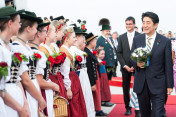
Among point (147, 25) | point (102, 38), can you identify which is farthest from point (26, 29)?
point (102, 38)

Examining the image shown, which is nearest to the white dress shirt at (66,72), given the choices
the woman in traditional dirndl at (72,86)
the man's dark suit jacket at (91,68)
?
the woman in traditional dirndl at (72,86)

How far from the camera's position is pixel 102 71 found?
691 centimetres

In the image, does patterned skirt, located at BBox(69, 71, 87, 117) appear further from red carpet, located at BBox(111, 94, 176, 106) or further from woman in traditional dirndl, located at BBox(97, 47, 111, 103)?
red carpet, located at BBox(111, 94, 176, 106)

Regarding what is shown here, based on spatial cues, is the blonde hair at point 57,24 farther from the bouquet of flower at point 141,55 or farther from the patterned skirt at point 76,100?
the bouquet of flower at point 141,55

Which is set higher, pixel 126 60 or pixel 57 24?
pixel 57 24

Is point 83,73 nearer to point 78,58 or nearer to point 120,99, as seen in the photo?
point 78,58

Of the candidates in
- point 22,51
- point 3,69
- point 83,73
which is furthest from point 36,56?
point 83,73

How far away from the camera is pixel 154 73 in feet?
13.5

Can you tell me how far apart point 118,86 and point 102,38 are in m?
3.45

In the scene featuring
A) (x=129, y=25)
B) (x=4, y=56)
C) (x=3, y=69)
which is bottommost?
(x=3, y=69)

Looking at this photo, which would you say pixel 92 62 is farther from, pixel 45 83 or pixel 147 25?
pixel 45 83

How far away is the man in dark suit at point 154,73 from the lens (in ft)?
13.3

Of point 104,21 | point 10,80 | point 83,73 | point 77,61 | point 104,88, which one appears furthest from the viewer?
point 104,21

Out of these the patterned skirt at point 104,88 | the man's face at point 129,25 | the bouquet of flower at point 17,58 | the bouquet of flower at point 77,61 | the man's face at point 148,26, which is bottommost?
the patterned skirt at point 104,88
